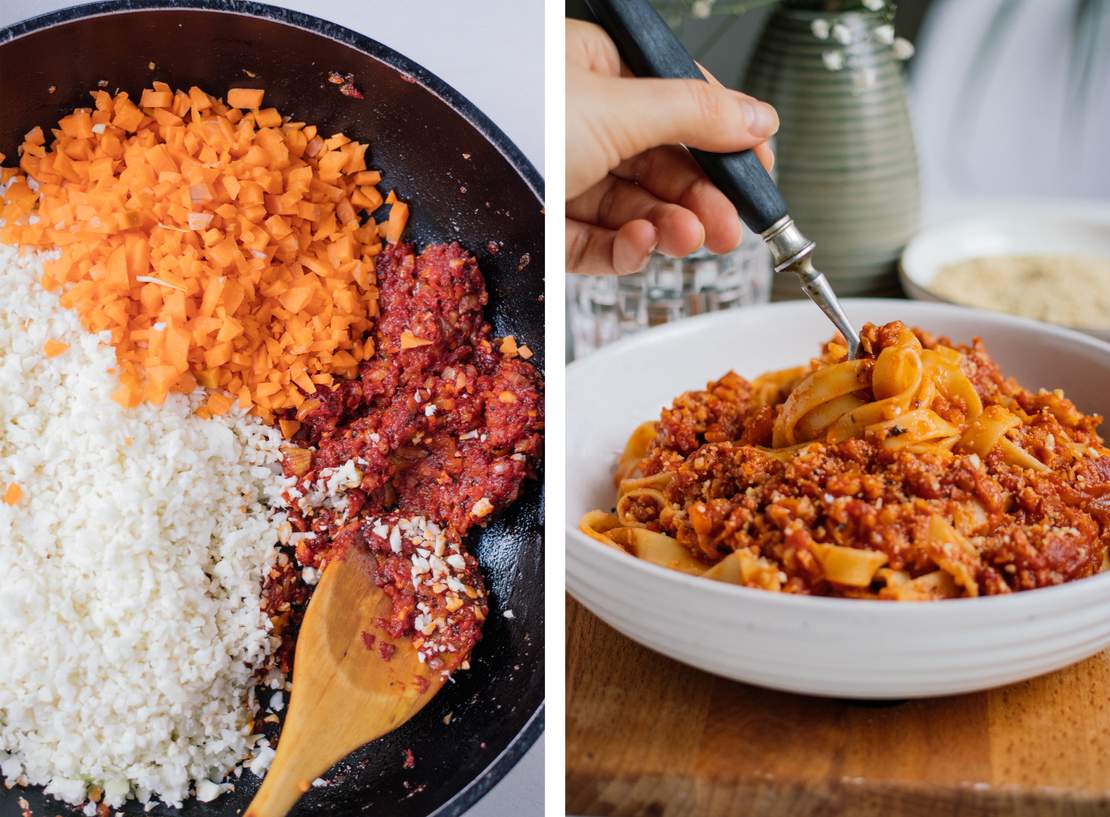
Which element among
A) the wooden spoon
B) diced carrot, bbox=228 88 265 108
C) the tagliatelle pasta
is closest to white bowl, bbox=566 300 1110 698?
the tagliatelle pasta

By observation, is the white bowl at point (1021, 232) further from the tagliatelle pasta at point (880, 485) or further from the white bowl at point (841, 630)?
the white bowl at point (841, 630)

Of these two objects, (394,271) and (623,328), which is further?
(623,328)

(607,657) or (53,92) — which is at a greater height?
(53,92)

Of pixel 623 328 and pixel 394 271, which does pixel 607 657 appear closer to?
pixel 394 271

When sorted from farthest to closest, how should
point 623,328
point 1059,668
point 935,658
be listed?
point 623,328 < point 1059,668 < point 935,658

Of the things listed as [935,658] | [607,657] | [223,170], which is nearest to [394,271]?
[223,170]

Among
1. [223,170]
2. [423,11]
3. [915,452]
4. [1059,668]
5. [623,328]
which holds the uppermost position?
[423,11]

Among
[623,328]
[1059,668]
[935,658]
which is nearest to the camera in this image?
[935,658]
